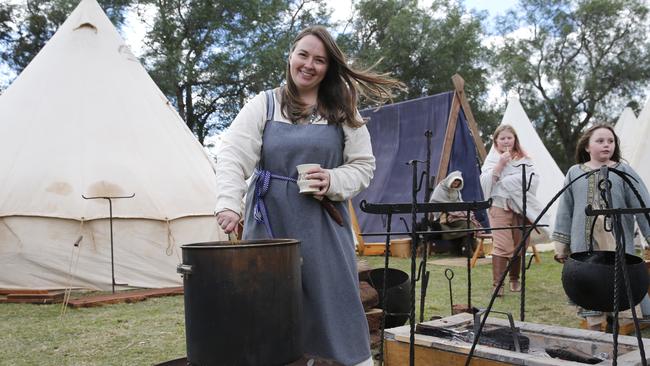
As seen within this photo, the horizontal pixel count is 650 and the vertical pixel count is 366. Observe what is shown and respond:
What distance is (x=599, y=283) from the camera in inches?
89.9

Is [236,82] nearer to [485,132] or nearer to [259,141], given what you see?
[485,132]

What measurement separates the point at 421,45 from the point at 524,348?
22902 mm

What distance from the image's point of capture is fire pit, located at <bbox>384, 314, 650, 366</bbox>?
2424mm

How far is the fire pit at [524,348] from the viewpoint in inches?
95.4

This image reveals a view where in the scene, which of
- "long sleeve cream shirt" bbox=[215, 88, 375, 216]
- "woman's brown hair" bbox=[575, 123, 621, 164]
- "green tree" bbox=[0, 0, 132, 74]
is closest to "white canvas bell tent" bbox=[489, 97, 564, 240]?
"woman's brown hair" bbox=[575, 123, 621, 164]

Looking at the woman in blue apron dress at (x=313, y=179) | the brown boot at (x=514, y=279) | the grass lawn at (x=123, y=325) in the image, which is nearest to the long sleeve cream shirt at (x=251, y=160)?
the woman in blue apron dress at (x=313, y=179)

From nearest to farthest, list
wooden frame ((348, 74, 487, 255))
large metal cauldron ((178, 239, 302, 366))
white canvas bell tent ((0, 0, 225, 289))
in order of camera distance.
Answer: large metal cauldron ((178, 239, 302, 366)) → white canvas bell tent ((0, 0, 225, 289)) → wooden frame ((348, 74, 487, 255))

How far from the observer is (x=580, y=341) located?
2.80 metres

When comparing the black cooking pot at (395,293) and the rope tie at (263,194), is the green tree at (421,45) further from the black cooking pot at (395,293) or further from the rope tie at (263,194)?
the rope tie at (263,194)

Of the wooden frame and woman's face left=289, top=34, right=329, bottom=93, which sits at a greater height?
the wooden frame

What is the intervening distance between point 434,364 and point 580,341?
2.35ft

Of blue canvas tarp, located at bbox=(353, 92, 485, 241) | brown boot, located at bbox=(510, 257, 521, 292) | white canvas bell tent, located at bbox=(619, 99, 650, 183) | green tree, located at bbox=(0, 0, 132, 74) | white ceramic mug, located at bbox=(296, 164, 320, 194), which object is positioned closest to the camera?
white ceramic mug, located at bbox=(296, 164, 320, 194)

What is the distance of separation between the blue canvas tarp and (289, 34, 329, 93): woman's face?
5812 millimetres

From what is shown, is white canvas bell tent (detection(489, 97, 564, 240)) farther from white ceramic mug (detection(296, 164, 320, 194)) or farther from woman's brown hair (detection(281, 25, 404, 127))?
white ceramic mug (detection(296, 164, 320, 194))
